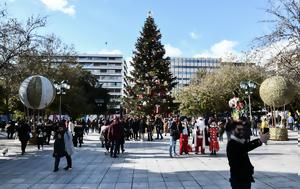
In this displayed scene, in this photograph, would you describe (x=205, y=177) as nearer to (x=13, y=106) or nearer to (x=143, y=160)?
(x=143, y=160)

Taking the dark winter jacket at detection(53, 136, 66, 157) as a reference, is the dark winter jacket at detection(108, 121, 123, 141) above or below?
above

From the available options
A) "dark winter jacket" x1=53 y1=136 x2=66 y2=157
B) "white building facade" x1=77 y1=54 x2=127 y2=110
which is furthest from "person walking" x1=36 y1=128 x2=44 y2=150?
"white building facade" x1=77 y1=54 x2=127 y2=110

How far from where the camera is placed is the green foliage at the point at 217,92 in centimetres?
5012

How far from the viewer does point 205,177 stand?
38.5ft

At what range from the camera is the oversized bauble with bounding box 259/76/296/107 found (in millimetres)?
24766

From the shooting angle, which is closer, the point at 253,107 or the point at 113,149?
the point at 113,149

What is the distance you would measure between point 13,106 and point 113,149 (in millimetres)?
36725

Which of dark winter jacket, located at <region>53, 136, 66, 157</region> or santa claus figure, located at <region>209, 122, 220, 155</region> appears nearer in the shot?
dark winter jacket, located at <region>53, 136, 66, 157</region>

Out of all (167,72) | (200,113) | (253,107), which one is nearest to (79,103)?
(167,72)

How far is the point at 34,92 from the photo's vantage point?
22.6 metres

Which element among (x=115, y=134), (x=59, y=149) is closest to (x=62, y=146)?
(x=59, y=149)

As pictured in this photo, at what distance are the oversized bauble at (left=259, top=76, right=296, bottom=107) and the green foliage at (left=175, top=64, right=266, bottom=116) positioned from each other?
2351cm

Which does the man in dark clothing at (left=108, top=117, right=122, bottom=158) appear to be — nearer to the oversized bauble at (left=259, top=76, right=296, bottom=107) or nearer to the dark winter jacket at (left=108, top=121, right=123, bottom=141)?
the dark winter jacket at (left=108, top=121, right=123, bottom=141)

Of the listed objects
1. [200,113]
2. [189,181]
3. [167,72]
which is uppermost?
[167,72]
